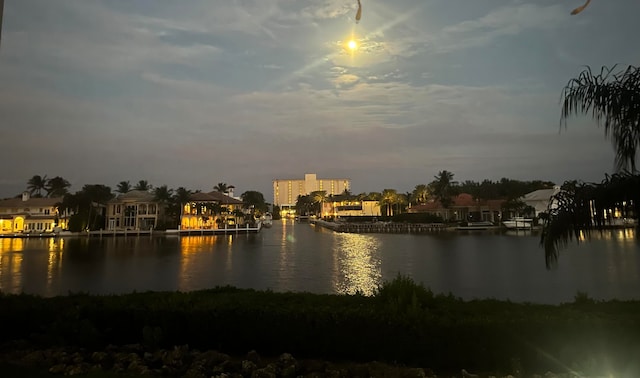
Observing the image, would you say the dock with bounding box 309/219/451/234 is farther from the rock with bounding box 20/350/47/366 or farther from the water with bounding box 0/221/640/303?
the rock with bounding box 20/350/47/366

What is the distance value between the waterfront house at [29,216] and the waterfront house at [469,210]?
7497 cm

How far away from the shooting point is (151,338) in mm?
6473

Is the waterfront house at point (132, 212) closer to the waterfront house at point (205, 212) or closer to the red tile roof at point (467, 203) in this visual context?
the waterfront house at point (205, 212)

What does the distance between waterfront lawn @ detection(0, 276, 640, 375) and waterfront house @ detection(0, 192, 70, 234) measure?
7540 cm

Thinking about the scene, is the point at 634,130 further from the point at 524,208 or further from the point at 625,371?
the point at 524,208

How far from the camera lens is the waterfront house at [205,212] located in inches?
2975

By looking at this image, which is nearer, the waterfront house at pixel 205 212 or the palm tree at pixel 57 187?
the waterfront house at pixel 205 212

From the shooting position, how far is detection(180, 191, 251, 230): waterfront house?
75.6 metres

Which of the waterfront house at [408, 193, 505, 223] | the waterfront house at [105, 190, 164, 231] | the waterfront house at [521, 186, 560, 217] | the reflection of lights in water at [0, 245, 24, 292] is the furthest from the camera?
the waterfront house at [408, 193, 505, 223]

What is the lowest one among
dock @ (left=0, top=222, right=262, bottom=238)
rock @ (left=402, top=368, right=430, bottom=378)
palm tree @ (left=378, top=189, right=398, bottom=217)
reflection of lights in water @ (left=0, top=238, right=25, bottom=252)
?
reflection of lights in water @ (left=0, top=238, right=25, bottom=252)

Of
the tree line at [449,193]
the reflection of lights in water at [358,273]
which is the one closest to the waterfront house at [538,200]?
the tree line at [449,193]

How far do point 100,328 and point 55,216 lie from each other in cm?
7984

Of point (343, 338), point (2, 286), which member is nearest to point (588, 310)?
point (343, 338)

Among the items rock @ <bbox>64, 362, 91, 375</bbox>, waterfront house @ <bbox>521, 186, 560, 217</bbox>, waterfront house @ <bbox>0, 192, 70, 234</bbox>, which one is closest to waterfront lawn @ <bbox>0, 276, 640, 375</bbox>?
rock @ <bbox>64, 362, 91, 375</bbox>
